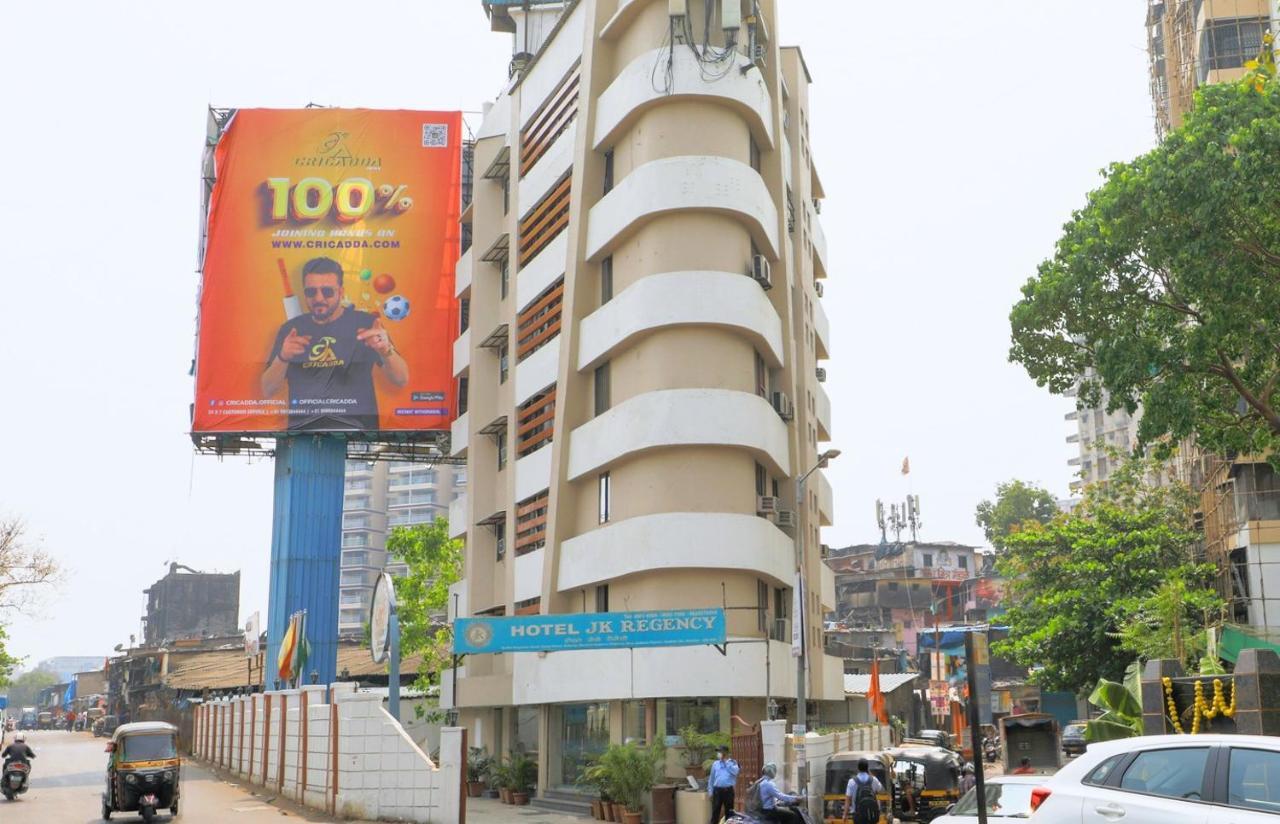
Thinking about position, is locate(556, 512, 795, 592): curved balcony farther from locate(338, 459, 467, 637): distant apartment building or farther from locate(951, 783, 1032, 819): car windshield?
locate(338, 459, 467, 637): distant apartment building

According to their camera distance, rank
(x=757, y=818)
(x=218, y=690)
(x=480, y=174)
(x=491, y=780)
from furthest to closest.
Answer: (x=218, y=690), (x=480, y=174), (x=491, y=780), (x=757, y=818)

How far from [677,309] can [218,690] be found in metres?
50.1

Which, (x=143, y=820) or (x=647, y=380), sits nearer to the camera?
(x=143, y=820)

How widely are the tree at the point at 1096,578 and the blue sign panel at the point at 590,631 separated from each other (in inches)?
743

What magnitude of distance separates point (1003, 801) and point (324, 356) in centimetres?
3964

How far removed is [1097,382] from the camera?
29.6m

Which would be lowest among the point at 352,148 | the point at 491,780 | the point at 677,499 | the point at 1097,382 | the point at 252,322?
the point at 491,780

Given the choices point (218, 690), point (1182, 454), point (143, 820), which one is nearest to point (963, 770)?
point (143, 820)

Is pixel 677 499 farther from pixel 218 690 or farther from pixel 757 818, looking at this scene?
pixel 218 690

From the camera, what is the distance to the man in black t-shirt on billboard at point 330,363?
5188 centimetres

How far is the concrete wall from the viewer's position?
24.6 m

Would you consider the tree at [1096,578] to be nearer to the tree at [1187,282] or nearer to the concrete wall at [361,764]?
the tree at [1187,282]

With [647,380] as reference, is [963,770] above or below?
below

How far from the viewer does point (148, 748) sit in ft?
89.0
